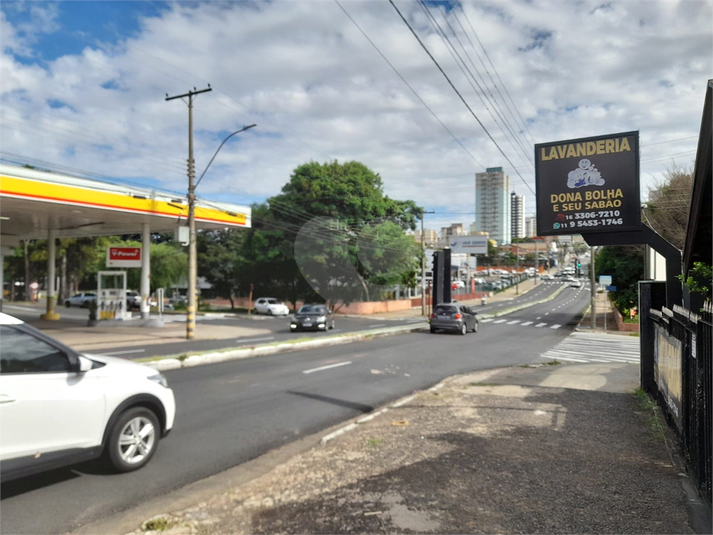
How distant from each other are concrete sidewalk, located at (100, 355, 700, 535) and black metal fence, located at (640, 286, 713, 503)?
0.28 m

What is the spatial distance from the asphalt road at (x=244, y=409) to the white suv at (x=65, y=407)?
14.3 inches

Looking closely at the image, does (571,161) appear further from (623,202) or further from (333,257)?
(333,257)

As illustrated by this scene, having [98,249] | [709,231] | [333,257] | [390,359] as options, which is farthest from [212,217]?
[98,249]

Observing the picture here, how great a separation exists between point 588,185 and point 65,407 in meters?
9.61

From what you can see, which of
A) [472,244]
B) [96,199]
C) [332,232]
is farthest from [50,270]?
[472,244]

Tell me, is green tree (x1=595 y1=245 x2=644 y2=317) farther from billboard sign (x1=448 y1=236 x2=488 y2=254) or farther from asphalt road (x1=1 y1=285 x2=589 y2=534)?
billboard sign (x1=448 y1=236 x2=488 y2=254)

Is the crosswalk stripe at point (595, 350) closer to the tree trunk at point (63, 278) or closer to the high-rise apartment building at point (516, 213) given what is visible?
the high-rise apartment building at point (516, 213)

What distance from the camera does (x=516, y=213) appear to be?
6181cm

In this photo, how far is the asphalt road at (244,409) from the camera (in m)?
5.02

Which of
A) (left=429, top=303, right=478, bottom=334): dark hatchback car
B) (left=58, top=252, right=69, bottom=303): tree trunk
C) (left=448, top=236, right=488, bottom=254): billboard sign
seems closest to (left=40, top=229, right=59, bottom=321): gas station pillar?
(left=58, top=252, right=69, bottom=303): tree trunk

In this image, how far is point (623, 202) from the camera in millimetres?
10164

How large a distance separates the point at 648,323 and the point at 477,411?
361 centimetres

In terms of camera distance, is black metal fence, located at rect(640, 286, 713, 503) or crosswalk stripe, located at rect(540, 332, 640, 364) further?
crosswalk stripe, located at rect(540, 332, 640, 364)

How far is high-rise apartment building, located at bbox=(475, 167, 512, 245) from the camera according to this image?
50.6 m
